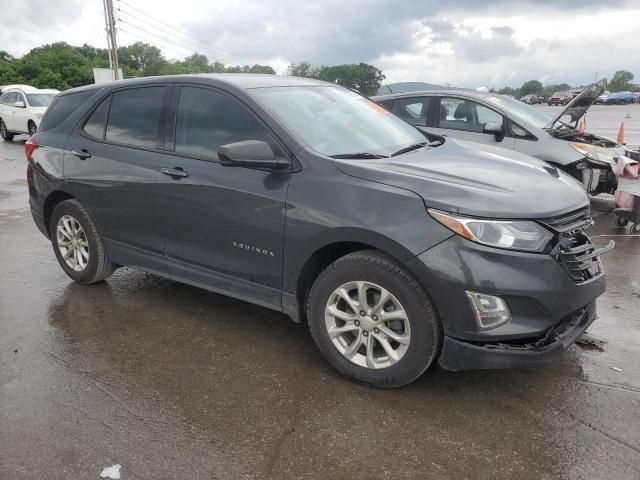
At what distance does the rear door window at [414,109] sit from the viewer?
7781mm

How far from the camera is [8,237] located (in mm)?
6398

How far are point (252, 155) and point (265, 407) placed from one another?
142 cm

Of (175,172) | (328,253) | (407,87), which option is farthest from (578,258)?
(407,87)

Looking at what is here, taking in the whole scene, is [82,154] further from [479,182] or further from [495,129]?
[495,129]

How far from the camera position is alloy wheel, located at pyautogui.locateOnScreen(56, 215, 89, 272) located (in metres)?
4.66

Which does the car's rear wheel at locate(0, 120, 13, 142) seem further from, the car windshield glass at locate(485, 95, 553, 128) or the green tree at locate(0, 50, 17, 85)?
the green tree at locate(0, 50, 17, 85)

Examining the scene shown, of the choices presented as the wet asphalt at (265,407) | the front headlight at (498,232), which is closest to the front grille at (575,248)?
the front headlight at (498,232)

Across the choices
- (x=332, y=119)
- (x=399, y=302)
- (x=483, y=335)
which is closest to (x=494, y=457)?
(x=483, y=335)

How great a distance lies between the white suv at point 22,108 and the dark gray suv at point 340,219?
1492 cm

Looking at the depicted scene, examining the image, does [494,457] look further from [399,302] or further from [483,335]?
[399,302]

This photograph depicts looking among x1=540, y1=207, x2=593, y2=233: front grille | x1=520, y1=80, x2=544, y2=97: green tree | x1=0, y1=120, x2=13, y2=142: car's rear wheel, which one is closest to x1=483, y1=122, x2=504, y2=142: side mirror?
x1=540, y1=207, x2=593, y2=233: front grille

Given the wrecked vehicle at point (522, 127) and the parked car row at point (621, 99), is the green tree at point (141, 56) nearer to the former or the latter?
the parked car row at point (621, 99)

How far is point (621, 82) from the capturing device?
8225 cm

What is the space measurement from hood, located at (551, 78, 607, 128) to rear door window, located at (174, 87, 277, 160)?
5212 millimetres
